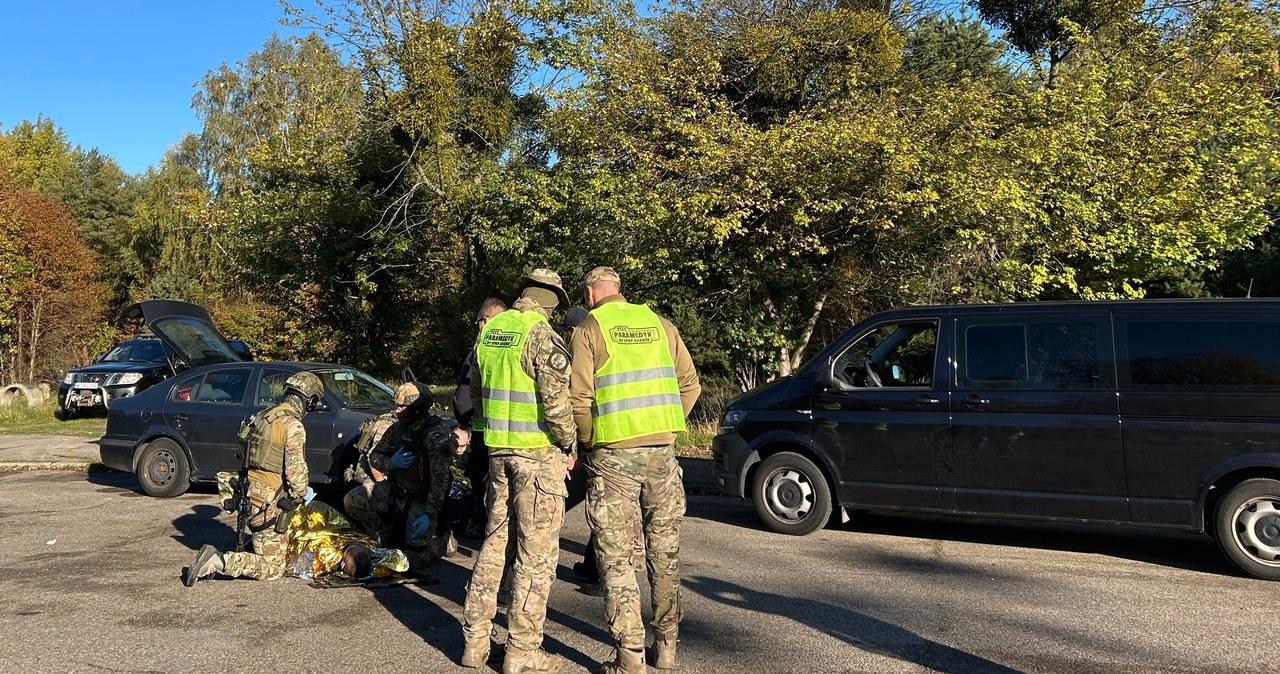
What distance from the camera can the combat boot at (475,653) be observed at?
448 cm

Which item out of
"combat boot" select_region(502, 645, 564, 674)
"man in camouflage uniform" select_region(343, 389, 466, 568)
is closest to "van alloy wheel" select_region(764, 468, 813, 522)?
"man in camouflage uniform" select_region(343, 389, 466, 568)

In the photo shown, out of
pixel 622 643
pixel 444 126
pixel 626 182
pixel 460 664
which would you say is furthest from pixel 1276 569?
pixel 444 126

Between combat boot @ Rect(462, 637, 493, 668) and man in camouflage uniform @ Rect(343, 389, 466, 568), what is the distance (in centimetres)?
223

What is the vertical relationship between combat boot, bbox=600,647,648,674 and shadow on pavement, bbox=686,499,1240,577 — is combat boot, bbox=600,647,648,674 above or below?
below

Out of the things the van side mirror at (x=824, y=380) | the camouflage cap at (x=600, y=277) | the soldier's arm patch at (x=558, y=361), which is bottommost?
the soldier's arm patch at (x=558, y=361)

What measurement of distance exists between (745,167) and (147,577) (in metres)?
9.18

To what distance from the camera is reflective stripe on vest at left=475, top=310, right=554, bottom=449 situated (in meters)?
4.49

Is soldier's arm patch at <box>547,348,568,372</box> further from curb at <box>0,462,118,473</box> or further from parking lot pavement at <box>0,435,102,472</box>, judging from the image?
curb at <box>0,462,118,473</box>

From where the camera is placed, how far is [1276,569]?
611cm

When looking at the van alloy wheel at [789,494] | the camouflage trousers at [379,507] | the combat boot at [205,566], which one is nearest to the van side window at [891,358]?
the van alloy wheel at [789,494]

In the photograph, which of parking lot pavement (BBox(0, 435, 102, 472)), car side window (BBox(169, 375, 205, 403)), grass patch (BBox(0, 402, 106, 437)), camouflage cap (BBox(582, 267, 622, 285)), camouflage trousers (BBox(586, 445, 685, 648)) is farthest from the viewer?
grass patch (BBox(0, 402, 106, 437))

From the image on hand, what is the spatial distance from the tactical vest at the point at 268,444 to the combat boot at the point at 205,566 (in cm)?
64

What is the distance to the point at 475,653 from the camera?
4492 mm

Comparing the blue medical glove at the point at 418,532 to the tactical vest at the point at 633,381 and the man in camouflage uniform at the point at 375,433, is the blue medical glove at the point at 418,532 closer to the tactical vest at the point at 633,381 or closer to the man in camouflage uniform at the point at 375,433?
the man in camouflage uniform at the point at 375,433
